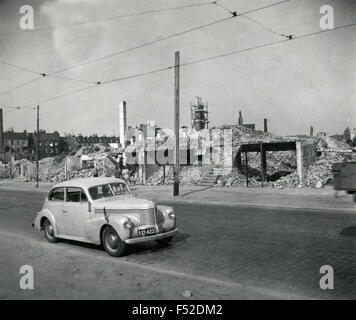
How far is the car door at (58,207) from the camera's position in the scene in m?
9.46

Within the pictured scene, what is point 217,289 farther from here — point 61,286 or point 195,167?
point 195,167

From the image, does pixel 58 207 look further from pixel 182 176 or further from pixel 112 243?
pixel 182 176

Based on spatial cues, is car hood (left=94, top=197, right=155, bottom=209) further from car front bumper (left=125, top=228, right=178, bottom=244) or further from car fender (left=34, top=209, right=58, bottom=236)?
car fender (left=34, top=209, right=58, bottom=236)

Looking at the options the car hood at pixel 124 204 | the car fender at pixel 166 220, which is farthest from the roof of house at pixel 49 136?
the car fender at pixel 166 220

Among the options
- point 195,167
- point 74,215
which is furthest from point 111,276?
point 195,167

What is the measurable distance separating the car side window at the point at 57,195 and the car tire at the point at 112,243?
74.0 inches

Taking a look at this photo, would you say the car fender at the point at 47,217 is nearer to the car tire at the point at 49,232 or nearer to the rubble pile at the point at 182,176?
the car tire at the point at 49,232

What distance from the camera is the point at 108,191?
9094 mm

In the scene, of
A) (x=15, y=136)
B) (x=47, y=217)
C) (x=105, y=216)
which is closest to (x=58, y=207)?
(x=47, y=217)

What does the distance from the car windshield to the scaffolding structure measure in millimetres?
41302

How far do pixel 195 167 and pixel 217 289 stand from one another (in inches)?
1012

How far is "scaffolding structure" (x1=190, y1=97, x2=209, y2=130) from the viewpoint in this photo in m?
50.7

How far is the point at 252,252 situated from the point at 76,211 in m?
4.06

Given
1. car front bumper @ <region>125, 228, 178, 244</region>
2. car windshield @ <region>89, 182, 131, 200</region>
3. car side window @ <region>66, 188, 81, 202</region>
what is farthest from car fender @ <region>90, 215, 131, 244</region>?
car side window @ <region>66, 188, 81, 202</region>
